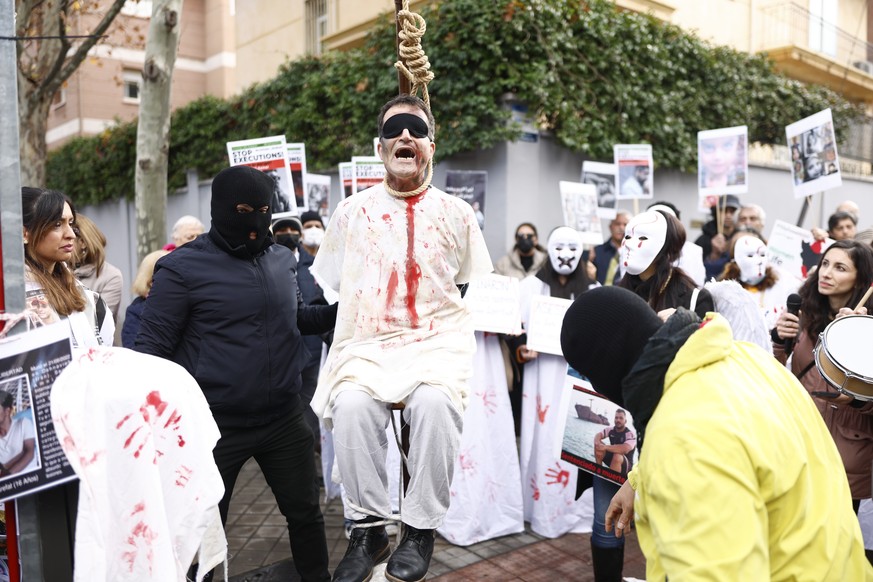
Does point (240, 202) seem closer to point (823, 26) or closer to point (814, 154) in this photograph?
point (814, 154)

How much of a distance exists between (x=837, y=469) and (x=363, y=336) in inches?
64.4

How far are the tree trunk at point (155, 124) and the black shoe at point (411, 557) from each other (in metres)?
5.68

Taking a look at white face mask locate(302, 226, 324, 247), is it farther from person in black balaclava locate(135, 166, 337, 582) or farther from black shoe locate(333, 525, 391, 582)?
black shoe locate(333, 525, 391, 582)

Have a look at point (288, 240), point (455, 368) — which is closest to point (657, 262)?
point (455, 368)

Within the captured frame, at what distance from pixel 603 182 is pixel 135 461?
6866 millimetres

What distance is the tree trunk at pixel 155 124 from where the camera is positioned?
6992mm

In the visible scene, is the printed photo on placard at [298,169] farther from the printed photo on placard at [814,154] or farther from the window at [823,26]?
the window at [823,26]

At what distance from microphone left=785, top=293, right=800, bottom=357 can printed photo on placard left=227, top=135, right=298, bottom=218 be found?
3571 millimetres

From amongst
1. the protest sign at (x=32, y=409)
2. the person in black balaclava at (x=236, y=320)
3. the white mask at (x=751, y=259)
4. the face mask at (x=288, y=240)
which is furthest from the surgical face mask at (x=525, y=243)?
the protest sign at (x=32, y=409)

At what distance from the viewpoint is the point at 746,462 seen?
1558mm

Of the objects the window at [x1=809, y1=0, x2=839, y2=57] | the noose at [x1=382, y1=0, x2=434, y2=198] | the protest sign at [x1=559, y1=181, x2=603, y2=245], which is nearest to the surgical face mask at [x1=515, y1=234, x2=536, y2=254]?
the protest sign at [x1=559, y1=181, x2=603, y2=245]

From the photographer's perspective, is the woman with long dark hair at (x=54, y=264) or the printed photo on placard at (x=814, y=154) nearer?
the woman with long dark hair at (x=54, y=264)

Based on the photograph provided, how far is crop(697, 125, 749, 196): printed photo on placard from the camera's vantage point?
291 inches

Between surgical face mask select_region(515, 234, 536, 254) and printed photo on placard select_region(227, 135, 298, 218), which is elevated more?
printed photo on placard select_region(227, 135, 298, 218)
